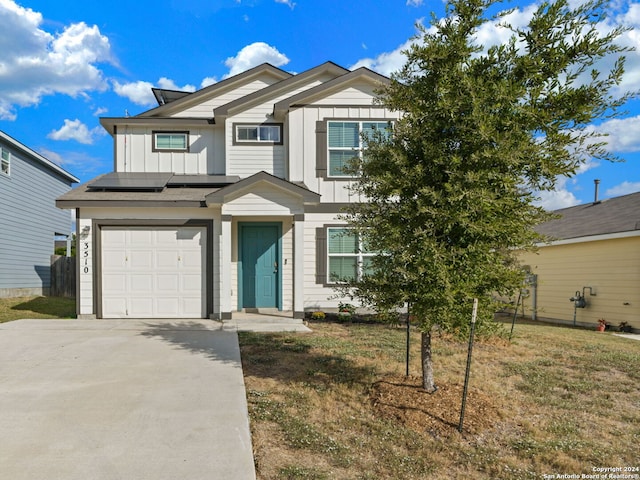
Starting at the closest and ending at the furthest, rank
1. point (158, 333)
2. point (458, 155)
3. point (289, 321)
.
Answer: point (458, 155) < point (158, 333) < point (289, 321)

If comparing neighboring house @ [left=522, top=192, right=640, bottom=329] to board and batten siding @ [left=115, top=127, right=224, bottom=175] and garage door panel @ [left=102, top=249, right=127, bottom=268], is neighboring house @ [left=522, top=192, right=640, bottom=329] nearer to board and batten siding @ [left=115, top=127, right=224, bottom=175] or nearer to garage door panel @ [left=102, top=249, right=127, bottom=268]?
board and batten siding @ [left=115, top=127, right=224, bottom=175]

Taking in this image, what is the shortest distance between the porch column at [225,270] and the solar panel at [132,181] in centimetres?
190

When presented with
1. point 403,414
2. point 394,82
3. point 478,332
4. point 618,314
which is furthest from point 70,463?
point 618,314

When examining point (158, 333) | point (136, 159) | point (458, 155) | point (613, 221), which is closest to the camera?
point (458, 155)

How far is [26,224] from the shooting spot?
16906 mm

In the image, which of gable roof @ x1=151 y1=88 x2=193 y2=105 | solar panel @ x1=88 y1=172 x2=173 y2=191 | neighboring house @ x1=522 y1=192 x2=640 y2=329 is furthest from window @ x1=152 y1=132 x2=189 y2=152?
neighboring house @ x1=522 y1=192 x2=640 y2=329

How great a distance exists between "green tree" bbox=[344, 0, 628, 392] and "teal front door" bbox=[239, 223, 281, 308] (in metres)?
6.32

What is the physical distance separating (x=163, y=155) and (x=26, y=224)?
8716mm

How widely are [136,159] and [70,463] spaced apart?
31.8ft

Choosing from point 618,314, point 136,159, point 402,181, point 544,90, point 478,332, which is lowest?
point 618,314

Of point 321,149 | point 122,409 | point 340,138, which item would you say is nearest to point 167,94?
point 321,149

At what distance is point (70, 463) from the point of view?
11.0ft

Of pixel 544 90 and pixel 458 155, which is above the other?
pixel 544 90

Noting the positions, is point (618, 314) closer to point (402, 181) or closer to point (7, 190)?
point (402, 181)
